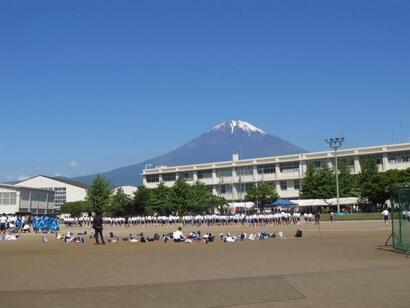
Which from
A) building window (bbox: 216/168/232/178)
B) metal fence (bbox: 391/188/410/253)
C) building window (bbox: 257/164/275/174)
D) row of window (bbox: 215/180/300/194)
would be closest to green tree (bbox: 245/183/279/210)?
row of window (bbox: 215/180/300/194)

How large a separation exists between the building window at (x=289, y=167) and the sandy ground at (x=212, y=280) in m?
105

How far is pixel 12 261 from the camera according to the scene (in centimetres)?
2069

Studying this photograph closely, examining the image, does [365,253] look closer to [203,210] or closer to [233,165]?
[203,210]

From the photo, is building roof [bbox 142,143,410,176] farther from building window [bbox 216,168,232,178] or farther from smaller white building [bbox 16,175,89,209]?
smaller white building [bbox 16,175,89,209]

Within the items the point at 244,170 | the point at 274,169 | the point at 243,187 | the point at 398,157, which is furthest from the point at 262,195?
the point at 398,157

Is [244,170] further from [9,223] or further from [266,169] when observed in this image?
[9,223]

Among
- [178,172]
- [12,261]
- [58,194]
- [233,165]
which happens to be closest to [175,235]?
[12,261]

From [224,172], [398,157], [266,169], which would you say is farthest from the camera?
[224,172]

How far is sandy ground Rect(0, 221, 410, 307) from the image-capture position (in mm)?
11352

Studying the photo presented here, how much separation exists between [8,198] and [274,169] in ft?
198

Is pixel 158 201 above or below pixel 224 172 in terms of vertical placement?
below

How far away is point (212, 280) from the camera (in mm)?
14414

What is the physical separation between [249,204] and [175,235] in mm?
80789

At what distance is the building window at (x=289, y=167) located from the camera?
126 m
